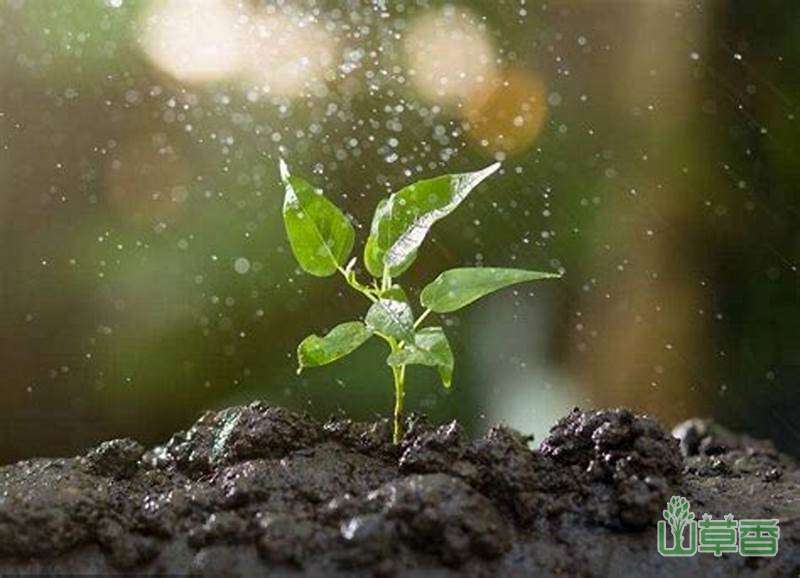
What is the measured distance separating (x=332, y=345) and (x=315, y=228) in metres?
0.08

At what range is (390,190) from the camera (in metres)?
1.40

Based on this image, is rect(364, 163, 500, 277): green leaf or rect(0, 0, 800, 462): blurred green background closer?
rect(364, 163, 500, 277): green leaf

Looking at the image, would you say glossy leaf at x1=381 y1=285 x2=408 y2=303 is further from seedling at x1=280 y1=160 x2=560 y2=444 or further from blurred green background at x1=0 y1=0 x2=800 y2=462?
blurred green background at x1=0 y1=0 x2=800 y2=462

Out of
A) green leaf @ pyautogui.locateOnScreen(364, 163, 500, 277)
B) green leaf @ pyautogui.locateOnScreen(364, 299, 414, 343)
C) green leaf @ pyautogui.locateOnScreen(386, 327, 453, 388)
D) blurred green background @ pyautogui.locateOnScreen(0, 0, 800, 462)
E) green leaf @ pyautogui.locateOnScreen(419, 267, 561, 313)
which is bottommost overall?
blurred green background @ pyautogui.locateOnScreen(0, 0, 800, 462)

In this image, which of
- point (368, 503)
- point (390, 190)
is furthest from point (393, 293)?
point (390, 190)

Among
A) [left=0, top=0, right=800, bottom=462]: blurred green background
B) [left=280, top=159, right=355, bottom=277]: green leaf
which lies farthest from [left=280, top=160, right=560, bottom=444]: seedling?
[left=0, top=0, right=800, bottom=462]: blurred green background

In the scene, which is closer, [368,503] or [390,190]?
[368,503]

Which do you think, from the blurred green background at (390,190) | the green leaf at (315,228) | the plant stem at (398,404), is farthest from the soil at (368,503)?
the blurred green background at (390,190)

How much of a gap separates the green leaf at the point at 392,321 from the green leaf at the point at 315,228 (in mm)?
52

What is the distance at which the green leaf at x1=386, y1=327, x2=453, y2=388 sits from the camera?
28.0 inches

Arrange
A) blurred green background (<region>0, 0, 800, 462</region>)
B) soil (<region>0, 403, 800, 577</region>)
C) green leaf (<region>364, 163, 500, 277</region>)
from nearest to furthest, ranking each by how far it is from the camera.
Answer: soil (<region>0, 403, 800, 577</region>)
green leaf (<region>364, 163, 500, 277</region>)
blurred green background (<region>0, 0, 800, 462</region>)

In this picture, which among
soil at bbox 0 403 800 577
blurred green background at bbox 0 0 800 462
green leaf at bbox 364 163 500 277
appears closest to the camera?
soil at bbox 0 403 800 577

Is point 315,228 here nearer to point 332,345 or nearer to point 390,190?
point 332,345

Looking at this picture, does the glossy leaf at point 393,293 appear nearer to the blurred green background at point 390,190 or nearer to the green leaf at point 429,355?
the green leaf at point 429,355
